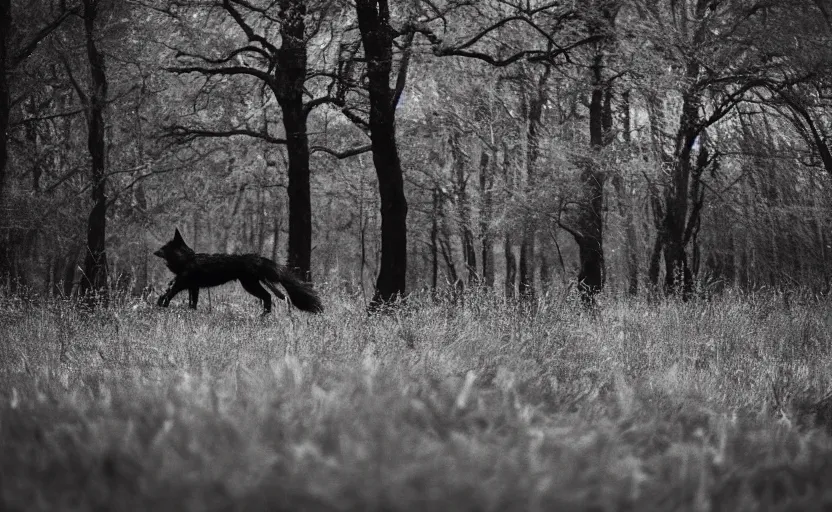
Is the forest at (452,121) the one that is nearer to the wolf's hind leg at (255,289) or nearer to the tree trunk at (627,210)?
the tree trunk at (627,210)

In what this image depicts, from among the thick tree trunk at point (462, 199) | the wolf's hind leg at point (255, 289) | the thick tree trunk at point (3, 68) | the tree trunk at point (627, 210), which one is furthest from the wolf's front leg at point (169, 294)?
the thick tree trunk at point (462, 199)

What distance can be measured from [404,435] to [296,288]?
868 cm

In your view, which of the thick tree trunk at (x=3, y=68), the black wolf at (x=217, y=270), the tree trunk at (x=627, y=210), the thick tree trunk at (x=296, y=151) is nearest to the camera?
the thick tree trunk at (x=3, y=68)

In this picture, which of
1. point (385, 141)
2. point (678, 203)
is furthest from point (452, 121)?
point (385, 141)

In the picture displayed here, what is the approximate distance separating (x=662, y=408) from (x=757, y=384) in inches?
101

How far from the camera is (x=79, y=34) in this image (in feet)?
55.3

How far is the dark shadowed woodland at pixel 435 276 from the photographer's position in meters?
2.37

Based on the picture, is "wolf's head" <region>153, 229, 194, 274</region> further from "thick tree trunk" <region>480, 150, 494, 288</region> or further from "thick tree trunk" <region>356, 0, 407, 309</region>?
"thick tree trunk" <region>480, 150, 494, 288</region>

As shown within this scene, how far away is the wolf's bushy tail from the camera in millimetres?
10820

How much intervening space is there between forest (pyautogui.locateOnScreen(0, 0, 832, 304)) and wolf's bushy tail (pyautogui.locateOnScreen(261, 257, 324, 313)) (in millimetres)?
839

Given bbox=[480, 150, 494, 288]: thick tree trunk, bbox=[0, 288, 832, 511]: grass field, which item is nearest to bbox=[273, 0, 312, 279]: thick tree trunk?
bbox=[480, 150, 494, 288]: thick tree trunk

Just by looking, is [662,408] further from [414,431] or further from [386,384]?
[414,431]

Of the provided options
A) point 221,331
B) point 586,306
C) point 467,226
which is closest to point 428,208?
point 467,226

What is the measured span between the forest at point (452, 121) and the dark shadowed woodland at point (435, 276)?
0.34 feet
